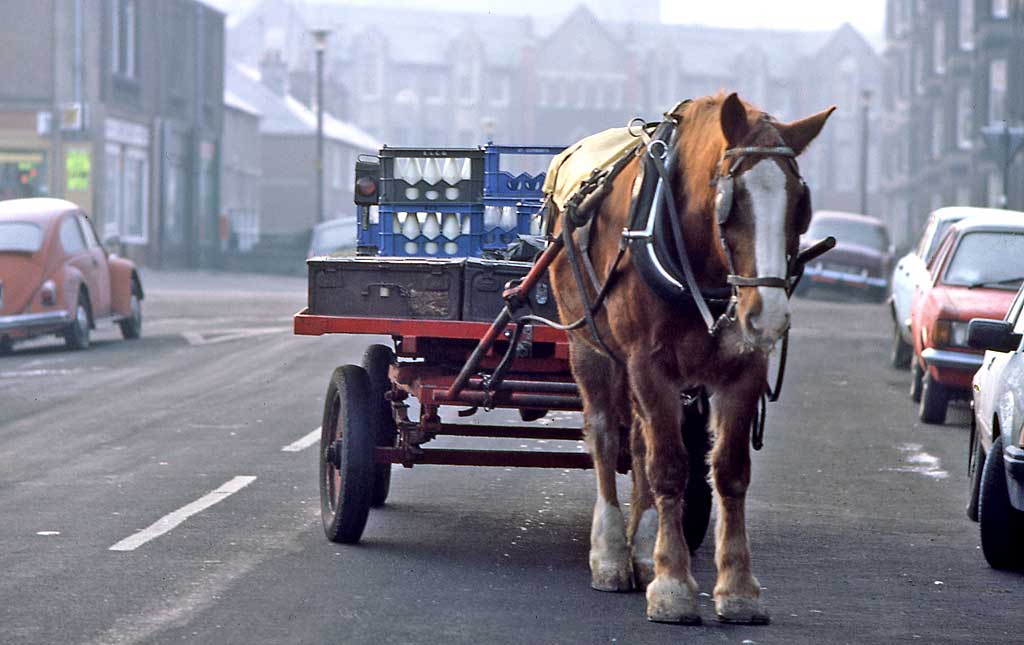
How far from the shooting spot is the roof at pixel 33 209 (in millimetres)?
21875

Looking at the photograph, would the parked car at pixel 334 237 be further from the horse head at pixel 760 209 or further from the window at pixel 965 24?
the window at pixel 965 24

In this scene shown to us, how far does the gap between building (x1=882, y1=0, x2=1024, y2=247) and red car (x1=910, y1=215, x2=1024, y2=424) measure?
18655 mm

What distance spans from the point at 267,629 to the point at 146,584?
1.05 m

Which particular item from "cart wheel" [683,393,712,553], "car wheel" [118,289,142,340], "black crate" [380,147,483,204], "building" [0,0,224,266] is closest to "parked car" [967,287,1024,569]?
"cart wheel" [683,393,712,553]

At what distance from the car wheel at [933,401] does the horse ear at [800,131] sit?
30.2ft

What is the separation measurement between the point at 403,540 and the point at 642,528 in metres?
1.65

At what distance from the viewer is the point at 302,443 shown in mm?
12641

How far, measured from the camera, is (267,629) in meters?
6.53

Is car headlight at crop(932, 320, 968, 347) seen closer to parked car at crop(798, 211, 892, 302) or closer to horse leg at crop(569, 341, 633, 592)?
horse leg at crop(569, 341, 633, 592)

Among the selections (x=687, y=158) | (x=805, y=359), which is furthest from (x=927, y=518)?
(x=805, y=359)

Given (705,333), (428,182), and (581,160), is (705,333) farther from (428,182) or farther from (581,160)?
(428,182)

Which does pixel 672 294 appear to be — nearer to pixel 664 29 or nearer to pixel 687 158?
pixel 687 158

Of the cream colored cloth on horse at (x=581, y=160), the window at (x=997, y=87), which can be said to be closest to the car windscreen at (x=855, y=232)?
the window at (x=997, y=87)

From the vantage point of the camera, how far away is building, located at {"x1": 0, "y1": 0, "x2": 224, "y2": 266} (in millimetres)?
46531
